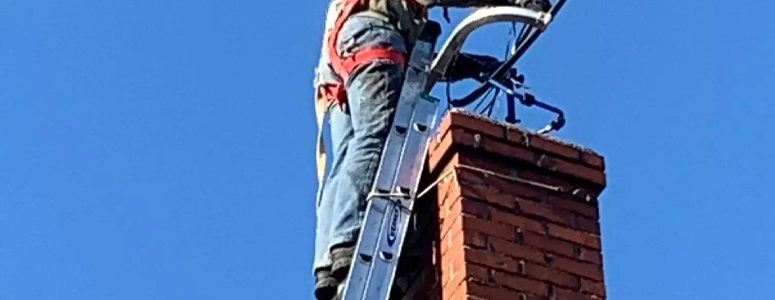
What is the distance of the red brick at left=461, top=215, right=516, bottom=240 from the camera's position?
6.22 metres

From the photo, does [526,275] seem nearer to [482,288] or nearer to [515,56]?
[482,288]

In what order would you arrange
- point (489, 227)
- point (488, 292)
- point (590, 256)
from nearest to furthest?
point (488, 292), point (489, 227), point (590, 256)

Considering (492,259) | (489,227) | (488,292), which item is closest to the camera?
(488,292)

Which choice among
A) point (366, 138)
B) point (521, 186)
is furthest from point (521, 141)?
point (366, 138)

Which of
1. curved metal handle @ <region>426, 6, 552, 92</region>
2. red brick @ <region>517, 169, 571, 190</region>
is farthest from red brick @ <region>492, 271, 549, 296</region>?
curved metal handle @ <region>426, 6, 552, 92</region>

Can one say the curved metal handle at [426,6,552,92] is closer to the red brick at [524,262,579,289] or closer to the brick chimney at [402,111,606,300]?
the brick chimney at [402,111,606,300]

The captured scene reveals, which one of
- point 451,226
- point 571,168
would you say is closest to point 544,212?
point 571,168

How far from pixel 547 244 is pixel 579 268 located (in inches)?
5.7

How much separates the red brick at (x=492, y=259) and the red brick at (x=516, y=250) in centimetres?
3

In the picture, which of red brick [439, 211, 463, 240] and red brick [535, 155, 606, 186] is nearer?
red brick [439, 211, 463, 240]

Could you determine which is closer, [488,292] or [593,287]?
[488,292]

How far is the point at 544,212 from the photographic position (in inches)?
253

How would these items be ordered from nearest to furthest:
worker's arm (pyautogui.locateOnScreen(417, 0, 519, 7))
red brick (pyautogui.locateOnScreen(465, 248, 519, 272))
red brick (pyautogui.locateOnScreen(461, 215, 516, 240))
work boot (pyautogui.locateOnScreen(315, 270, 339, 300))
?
red brick (pyautogui.locateOnScreen(465, 248, 519, 272)) → red brick (pyautogui.locateOnScreen(461, 215, 516, 240)) → work boot (pyautogui.locateOnScreen(315, 270, 339, 300)) → worker's arm (pyautogui.locateOnScreen(417, 0, 519, 7))

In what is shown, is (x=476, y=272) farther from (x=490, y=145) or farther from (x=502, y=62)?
(x=502, y=62)
